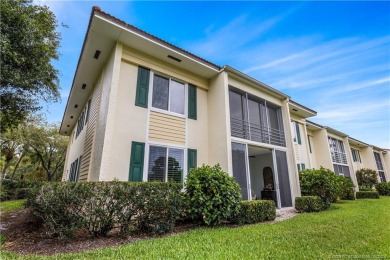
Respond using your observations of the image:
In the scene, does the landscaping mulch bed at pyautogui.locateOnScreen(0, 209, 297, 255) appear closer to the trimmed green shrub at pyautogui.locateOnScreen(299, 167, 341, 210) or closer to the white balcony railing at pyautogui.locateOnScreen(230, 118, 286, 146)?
the white balcony railing at pyautogui.locateOnScreen(230, 118, 286, 146)

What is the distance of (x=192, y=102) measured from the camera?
9625mm

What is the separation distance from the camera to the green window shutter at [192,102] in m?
9.41

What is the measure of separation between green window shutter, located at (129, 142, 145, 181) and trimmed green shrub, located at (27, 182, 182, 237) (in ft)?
6.10

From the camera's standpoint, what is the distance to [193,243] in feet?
13.9

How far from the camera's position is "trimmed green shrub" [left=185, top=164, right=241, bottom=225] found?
5.99 m

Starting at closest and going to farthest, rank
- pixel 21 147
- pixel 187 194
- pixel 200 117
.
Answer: pixel 187 194
pixel 200 117
pixel 21 147

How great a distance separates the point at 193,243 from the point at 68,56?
447 inches

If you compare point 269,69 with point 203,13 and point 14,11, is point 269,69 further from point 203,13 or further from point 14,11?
point 14,11

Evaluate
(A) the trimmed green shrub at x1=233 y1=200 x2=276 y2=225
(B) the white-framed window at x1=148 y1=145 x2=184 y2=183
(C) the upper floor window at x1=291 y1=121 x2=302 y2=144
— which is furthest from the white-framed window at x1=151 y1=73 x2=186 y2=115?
(C) the upper floor window at x1=291 y1=121 x2=302 y2=144

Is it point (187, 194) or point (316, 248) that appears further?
point (187, 194)

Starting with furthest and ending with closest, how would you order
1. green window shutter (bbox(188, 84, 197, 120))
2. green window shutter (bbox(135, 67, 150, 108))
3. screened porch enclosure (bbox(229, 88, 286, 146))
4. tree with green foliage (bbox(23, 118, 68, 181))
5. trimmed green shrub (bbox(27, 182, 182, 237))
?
1. tree with green foliage (bbox(23, 118, 68, 181))
2. screened porch enclosure (bbox(229, 88, 286, 146))
3. green window shutter (bbox(188, 84, 197, 120))
4. green window shutter (bbox(135, 67, 150, 108))
5. trimmed green shrub (bbox(27, 182, 182, 237))

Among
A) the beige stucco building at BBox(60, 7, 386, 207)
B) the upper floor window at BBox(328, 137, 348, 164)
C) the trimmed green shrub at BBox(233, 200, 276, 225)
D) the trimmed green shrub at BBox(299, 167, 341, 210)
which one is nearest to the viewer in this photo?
the trimmed green shrub at BBox(233, 200, 276, 225)

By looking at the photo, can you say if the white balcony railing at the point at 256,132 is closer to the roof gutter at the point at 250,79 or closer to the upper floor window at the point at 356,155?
the roof gutter at the point at 250,79

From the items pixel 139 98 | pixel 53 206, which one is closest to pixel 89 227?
pixel 53 206
